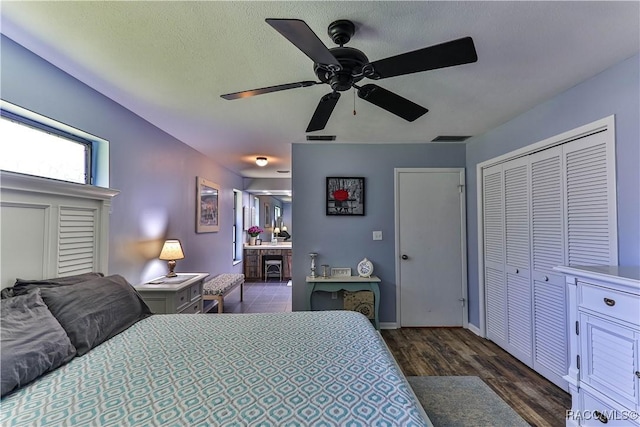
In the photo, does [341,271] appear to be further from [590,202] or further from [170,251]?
[590,202]

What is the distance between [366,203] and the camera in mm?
3756

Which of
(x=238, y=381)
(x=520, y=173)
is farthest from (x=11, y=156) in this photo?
(x=520, y=173)

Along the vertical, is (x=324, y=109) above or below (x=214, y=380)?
above

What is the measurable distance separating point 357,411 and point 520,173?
2765 mm

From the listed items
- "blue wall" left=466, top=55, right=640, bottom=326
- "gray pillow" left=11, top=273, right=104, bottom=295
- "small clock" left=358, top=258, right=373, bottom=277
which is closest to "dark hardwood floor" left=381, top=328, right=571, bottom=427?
"small clock" left=358, top=258, right=373, bottom=277

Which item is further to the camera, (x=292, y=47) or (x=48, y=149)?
(x=48, y=149)

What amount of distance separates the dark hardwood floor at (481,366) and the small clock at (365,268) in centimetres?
75

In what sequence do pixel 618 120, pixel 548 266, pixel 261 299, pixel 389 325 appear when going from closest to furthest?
pixel 618 120 < pixel 548 266 < pixel 389 325 < pixel 261 299

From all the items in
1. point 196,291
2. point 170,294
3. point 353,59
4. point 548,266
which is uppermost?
point 353,59

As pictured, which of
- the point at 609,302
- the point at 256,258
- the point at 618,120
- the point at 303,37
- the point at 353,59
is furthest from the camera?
the point at 256,258

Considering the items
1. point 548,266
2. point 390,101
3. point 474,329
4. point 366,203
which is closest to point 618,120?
point 548,266

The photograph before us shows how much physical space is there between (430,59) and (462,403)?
236cm

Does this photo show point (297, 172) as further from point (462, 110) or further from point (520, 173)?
point (520, 173)

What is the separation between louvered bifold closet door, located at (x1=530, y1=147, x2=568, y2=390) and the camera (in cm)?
235
